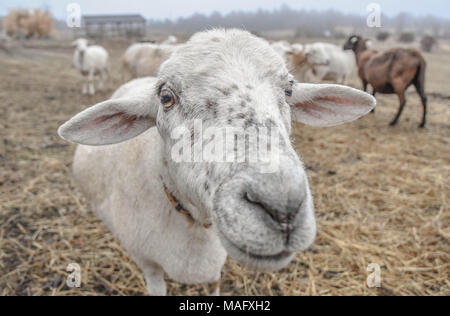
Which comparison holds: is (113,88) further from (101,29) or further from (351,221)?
(101,29)

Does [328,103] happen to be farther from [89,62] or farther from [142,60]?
[89,62]

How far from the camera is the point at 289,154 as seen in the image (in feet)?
3.59

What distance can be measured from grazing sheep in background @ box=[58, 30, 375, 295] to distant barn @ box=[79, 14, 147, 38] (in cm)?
2385

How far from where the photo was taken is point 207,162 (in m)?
1.22

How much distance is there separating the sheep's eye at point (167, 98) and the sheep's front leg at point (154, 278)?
1.26m

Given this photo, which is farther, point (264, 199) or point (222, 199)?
point (222, 199)

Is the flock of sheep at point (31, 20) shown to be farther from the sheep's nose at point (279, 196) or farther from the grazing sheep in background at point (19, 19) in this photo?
the sheep's nose at point (279, 196)

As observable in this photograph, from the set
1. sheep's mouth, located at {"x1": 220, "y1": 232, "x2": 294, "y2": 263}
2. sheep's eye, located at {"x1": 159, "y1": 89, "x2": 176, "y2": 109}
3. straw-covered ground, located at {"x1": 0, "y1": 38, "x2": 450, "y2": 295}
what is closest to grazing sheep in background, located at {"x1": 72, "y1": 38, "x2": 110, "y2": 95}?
straw-covered ground, located at {"x1": 0, "y1": 38, "x2": 450, "y2": 295}

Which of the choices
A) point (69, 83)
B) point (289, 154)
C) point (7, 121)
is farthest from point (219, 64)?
point (69, 83)

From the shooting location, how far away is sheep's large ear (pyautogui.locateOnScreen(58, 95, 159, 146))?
5.26 ft

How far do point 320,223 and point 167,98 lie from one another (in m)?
2.77
